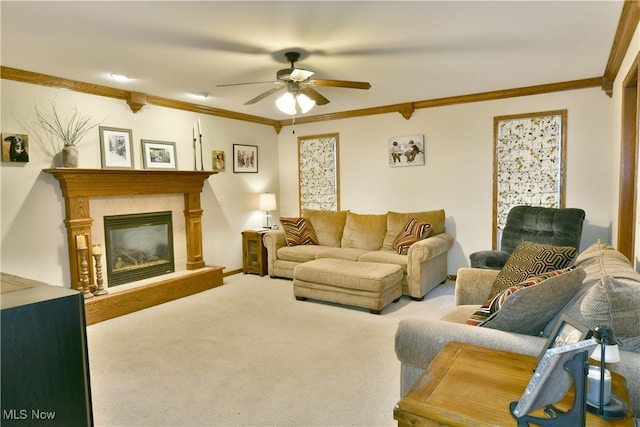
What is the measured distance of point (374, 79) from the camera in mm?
4125

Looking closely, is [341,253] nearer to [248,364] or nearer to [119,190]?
[248,364]

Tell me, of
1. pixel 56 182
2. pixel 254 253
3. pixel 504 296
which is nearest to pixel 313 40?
pixel 504 296

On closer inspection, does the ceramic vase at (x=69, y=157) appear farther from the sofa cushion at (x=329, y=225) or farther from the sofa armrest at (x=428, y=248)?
the sofa armrest at (x=428, y=248)

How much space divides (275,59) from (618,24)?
2.55 m

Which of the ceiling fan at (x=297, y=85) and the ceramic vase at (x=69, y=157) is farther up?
the ceiling fan at (x=297, y=85)

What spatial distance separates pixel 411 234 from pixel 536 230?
136 centimetres

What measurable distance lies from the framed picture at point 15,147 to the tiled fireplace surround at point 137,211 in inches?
9.5

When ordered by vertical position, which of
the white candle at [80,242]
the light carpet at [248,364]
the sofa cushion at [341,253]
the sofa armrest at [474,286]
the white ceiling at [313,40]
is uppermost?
the white ceiling at [313,40]

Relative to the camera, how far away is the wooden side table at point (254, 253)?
5656 millimetres

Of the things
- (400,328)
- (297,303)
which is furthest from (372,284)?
(400,328)

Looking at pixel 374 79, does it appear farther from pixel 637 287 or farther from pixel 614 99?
pixel 637 287

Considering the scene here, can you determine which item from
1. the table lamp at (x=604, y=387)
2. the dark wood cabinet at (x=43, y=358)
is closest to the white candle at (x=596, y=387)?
the table lamp at (x=604, y=387)

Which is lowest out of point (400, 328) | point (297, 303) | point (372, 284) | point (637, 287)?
point (297, 303)

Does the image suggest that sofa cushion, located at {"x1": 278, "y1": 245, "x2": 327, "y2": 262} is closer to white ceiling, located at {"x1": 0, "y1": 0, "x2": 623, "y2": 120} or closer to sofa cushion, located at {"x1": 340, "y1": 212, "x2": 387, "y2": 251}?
sofa cushion, located at {"x1": 340, "y1": 212, "x2": 387, "y2": 251}
